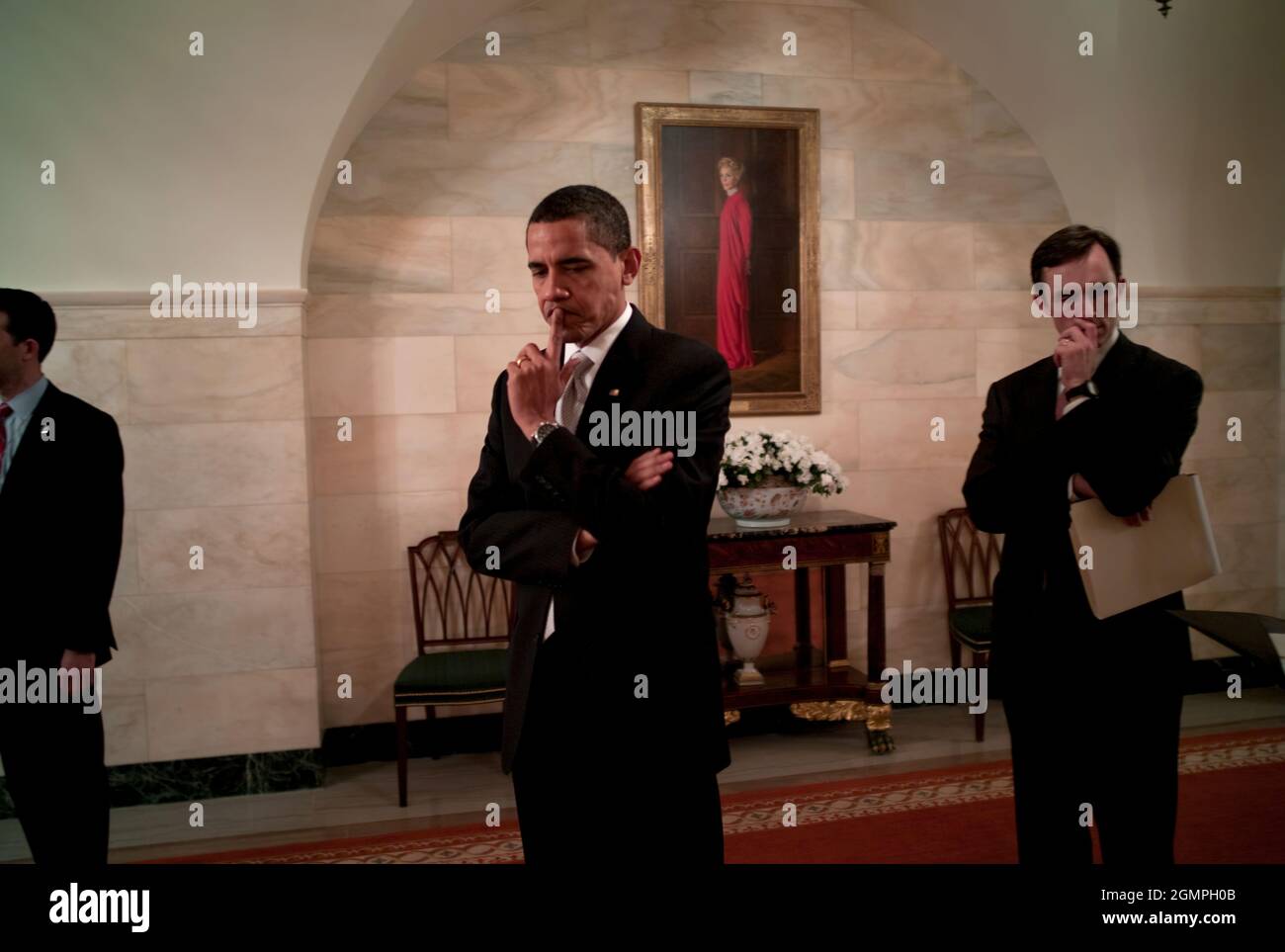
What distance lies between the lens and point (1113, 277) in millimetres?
2416

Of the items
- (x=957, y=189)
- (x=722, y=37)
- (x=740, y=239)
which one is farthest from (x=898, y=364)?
(x=722, y=37)

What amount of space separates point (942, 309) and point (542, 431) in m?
4.46

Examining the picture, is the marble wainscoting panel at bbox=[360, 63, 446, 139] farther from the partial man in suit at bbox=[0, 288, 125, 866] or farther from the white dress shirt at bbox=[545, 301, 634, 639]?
the white dress shirt at bbox=[545, 301, 634, 639]

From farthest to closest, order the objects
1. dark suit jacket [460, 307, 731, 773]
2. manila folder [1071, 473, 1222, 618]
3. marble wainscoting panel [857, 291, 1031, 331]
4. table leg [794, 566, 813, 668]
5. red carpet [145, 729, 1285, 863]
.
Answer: marble wainscoting panel [857, 291, 1031, 331], table leg [794, 566, 813, 668], red carpet [145, 729, 1285, 863], manila folder [1071, 473, 1222, 618], dark suit jacket [460, 307, 731, 773]

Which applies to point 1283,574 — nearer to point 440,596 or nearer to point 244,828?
point 440,596

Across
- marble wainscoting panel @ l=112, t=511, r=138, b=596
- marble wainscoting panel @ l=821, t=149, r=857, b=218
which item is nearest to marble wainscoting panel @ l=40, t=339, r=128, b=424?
marble wainscoting panel @ l=112, t=511, r=138, b=596

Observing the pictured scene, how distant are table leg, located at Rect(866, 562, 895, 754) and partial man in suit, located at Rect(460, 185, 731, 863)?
313 centimetres

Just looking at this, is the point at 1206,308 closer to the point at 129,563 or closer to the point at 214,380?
the point at 214,380

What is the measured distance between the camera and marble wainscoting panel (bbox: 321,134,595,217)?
5129 millimetres

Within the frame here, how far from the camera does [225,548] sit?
15.3 ft

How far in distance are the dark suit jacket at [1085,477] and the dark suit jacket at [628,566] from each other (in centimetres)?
90

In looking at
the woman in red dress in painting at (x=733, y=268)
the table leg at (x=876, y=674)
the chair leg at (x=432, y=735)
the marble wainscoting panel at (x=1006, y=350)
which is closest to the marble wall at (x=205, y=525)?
the chair leg at (x=432, y=735)

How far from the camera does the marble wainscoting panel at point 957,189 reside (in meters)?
5.73

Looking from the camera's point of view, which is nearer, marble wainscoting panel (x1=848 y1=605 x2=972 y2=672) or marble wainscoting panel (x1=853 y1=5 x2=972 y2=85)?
marble wainscoting panel (x1=853 y1=5 x2=972 y2=85)
